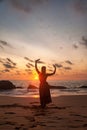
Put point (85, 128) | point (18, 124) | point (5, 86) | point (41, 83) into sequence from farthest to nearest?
point (5, 86) < point (41, 83) < point (18, 124) < point (85, 128)

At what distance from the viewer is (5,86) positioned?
4853 cm

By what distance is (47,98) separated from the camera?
47.2ft

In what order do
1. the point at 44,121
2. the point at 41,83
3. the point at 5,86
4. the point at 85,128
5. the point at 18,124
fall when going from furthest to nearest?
the point at 5,86 < the point at 41,83 < the point at 44,121 < the point at 18,124 < the point at 85,128

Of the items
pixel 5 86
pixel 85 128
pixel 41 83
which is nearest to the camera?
pixel 85 128

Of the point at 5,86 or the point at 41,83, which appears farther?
the point at 5,86

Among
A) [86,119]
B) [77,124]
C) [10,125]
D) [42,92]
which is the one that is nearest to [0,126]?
[10,125]

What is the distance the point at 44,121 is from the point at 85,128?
1.77m

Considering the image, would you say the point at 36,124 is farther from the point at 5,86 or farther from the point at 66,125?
the point at 5,86

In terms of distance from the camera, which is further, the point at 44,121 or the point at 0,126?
the point at 44,121

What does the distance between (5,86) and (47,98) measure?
3498cm

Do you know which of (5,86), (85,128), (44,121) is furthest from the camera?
(5,86)

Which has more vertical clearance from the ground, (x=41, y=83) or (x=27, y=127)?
(x=41, y=83)

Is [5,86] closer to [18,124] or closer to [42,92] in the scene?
[42,92]

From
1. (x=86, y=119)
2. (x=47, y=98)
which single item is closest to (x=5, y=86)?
(x=47, y=98)
